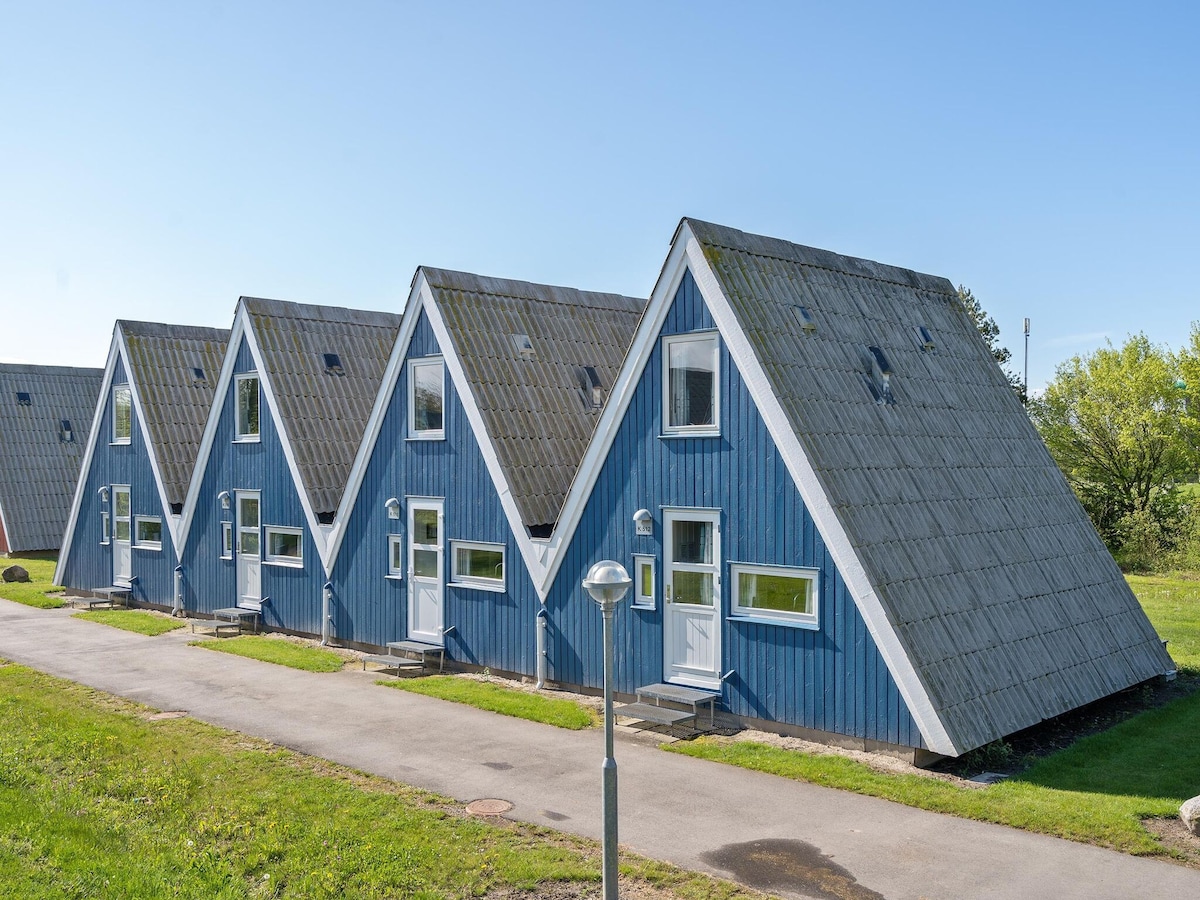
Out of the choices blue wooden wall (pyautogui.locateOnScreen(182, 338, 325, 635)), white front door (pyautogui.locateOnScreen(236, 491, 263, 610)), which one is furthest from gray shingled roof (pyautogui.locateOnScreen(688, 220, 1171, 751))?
white front door (pyautogui.locateOnScreen(236, 491, 263, 610))

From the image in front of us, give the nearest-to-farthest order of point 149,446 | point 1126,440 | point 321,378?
point 321,378, point 149,446, point 1126,440

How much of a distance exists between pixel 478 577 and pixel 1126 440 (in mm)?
29458

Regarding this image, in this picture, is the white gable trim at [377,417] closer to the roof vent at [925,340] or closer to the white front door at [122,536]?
the roof vent at [925,340]

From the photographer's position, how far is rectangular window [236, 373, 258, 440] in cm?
2227

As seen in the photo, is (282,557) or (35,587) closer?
(282,557)

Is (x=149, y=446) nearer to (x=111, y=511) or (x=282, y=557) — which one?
(x=111, y=511)

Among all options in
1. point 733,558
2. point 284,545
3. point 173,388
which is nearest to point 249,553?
point 284,545

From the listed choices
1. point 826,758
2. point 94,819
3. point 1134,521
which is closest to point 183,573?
point 94,819

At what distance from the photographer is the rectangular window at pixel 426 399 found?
17734mm

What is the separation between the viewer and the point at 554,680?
1567 cm

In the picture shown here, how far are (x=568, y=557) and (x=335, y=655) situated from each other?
585 cm

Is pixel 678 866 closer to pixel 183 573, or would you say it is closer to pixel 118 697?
pixel 118 697

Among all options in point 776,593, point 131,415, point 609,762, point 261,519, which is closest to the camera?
point 609,762

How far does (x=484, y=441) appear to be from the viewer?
55.1 feet
